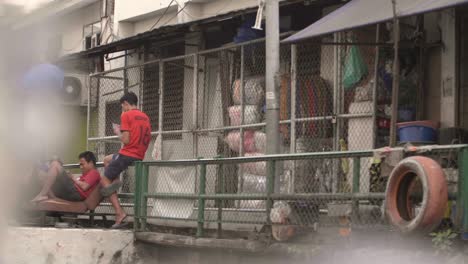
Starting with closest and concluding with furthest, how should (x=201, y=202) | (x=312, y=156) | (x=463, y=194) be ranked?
(x=463, y=194)
(x=312, y=156)
(x=201, y=202)

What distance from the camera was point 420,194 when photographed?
5.18 meters

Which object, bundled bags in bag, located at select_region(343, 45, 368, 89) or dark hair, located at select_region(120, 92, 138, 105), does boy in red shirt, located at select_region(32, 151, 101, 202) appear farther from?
bundled bags in bag, located at select_region(343, 45, 368, 89)

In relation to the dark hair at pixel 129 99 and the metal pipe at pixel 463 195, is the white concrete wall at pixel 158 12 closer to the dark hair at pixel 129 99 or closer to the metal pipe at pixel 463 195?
the dark hair at pixel 129 99

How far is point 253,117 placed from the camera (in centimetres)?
949

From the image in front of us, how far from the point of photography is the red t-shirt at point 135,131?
8.77 m

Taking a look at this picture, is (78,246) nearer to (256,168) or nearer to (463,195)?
(256,168)

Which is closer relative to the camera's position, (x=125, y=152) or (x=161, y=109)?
(x=125, y=152)

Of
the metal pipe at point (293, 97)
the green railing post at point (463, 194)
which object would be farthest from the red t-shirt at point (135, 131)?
the green railing post at point (463, 194)

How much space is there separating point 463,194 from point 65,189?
213 inches

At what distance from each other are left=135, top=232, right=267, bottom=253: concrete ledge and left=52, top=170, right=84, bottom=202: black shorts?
104 cm

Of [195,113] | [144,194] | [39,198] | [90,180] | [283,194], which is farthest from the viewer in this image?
[195,113]

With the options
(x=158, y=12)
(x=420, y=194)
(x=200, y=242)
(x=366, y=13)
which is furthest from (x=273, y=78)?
(x=158, y=12)

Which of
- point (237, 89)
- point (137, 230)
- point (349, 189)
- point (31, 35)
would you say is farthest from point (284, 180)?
point (31, 35)

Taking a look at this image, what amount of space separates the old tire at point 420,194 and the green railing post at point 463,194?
0.12 meters
